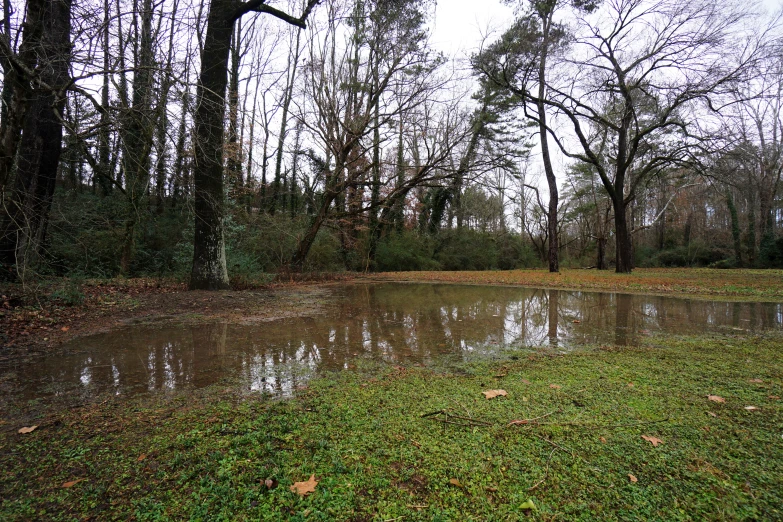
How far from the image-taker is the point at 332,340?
459 cm

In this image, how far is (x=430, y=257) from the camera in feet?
74.9

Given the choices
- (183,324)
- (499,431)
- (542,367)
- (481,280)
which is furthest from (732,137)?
(183,324)

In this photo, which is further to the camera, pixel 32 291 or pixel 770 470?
pixel 32 291

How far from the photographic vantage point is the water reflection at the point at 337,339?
3154 millimetres

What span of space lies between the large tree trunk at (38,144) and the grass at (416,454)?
4.04 meters

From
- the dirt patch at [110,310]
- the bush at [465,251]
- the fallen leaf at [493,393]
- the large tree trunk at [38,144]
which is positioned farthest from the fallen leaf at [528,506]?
the bush at [465,251]

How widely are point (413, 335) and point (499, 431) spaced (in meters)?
2.82

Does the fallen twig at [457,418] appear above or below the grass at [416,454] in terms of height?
above

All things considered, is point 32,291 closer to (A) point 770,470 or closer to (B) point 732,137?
(A) point 770,470

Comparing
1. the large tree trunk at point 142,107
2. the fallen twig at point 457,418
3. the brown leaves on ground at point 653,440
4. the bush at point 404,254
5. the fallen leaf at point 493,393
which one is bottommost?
the brown leaves on ground at point 653,440

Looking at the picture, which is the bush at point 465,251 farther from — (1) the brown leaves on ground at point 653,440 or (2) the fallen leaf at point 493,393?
(1) the brown leaves on ground at point 653,440

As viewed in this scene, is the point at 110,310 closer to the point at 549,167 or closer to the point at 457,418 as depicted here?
the point at 457,418

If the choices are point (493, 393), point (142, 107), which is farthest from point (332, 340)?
point (142, 107)

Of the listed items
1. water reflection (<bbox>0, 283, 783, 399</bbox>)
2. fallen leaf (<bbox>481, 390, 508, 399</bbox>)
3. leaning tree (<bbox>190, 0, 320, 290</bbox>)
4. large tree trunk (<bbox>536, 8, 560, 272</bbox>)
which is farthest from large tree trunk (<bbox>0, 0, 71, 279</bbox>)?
large tree trunk (<bbox>536, 8, 560, 272</bbox>)
